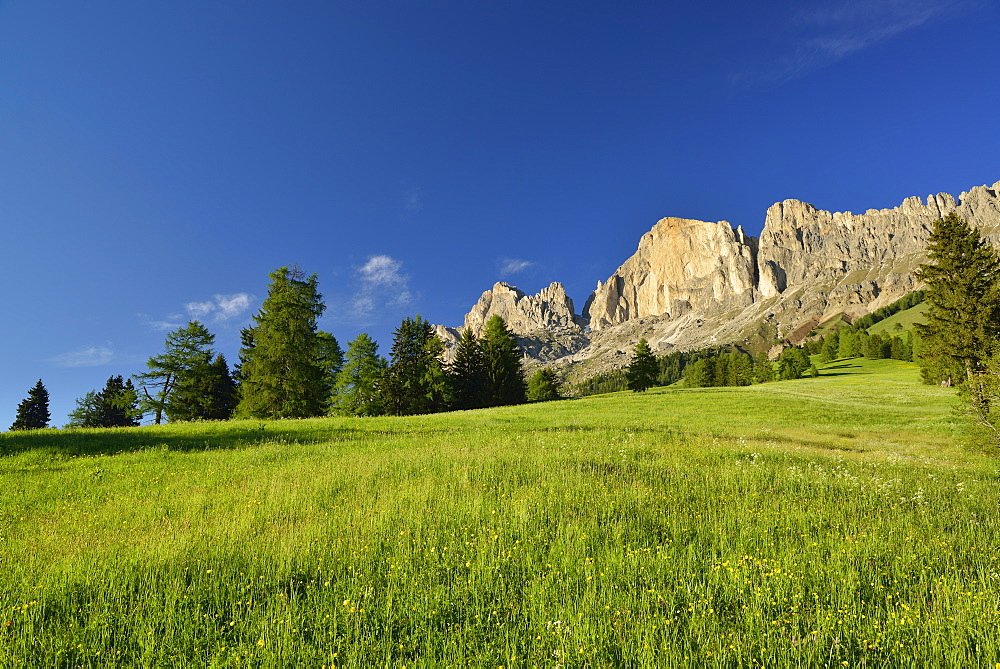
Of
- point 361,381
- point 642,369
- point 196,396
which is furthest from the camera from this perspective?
point 642,369

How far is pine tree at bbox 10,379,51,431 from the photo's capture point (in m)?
58.5

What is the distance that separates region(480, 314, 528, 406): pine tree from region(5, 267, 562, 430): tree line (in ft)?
0.43

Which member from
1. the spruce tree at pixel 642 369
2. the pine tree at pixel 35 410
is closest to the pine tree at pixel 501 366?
the spruce tree at pixel 642 369

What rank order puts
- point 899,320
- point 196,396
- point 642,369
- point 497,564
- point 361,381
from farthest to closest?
point 899,320 < point 642,369 < point 361,381 < point 196,396 < point 497,564

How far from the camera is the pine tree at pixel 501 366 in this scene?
52.8 meters

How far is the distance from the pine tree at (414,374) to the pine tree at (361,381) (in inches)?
43.4

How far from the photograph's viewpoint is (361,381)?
43250 mm

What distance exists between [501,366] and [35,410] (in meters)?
67.9

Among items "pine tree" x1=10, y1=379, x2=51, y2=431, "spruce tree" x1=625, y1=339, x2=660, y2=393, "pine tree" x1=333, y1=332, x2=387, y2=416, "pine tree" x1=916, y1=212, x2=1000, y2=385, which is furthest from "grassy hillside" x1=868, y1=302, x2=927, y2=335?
"pine tree" x1=10, y1=379, x2=51, y2=431

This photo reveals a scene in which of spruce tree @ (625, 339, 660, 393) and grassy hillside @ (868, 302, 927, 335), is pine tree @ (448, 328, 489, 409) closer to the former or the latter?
spruce tree @ (625, 339, 660, 393)

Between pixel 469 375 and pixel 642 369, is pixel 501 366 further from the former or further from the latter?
pixel 642 369

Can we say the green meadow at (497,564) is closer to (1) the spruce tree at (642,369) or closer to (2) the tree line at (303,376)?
(2) the tree line at (303,376)

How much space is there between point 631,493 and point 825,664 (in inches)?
179

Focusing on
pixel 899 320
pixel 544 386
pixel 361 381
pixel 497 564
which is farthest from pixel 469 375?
pixel 899 320
